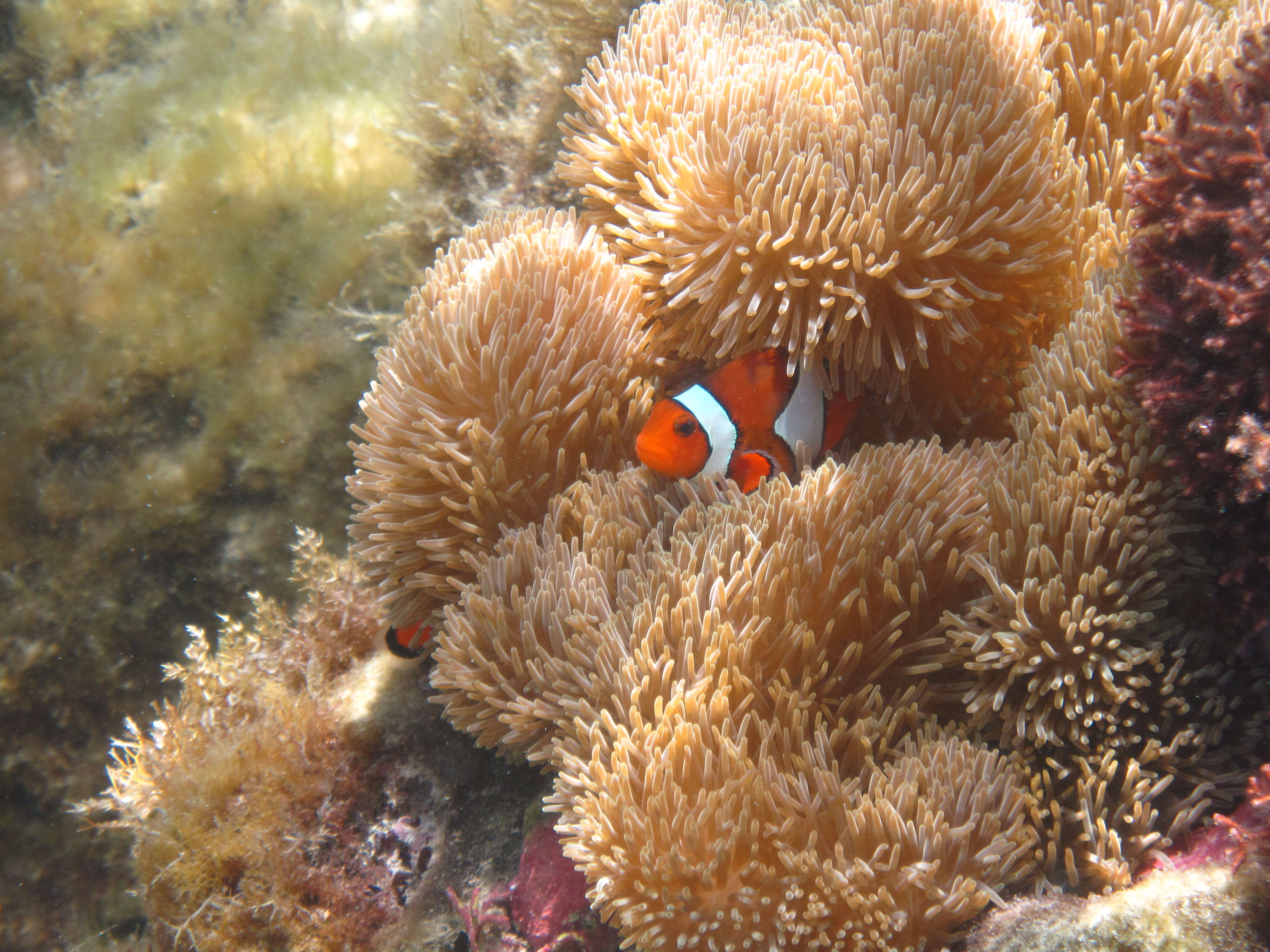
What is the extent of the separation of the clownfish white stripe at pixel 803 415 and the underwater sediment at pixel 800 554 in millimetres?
74

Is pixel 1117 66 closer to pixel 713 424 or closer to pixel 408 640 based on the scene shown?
pixel 713 424

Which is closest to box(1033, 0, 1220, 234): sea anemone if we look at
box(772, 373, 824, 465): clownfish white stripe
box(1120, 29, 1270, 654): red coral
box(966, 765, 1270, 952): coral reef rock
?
box(1120, 29, 1270, 654): red coral

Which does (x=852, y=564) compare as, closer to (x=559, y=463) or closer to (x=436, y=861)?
(x=559, y=463)

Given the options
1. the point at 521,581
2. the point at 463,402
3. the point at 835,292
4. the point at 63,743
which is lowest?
the point at 63,743

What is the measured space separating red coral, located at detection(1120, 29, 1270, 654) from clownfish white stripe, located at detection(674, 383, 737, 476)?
2.57 ft

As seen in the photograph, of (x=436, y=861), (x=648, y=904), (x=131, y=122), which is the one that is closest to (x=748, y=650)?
(x=648, y=904)

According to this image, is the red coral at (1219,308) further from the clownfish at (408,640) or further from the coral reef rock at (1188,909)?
the clownfish at (408,640)

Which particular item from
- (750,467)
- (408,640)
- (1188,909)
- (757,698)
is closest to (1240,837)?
(1188,909)

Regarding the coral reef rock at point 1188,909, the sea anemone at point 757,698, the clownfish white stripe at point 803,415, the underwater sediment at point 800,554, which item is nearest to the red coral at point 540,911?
the underwater sediment at point 800,554

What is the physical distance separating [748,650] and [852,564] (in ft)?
0.81

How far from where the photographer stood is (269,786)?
200 centimetres

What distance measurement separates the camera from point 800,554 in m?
1.31

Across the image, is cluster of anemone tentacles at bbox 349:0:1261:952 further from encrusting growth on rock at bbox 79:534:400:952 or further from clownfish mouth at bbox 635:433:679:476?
encrusting growth on rock at bbox 79:534:400:952

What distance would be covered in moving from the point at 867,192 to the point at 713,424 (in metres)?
0.57
